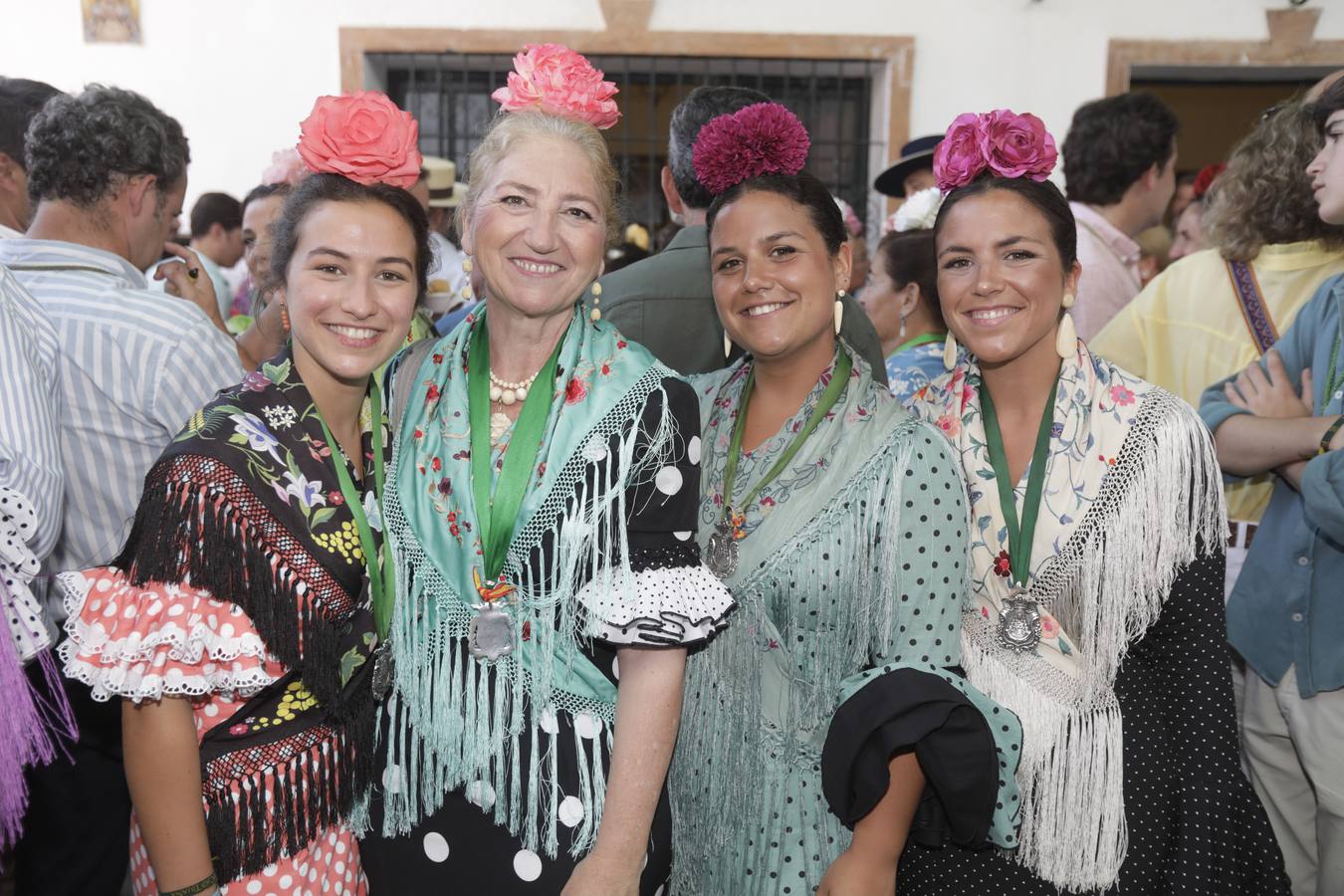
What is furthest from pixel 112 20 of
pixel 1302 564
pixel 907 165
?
pixel 1302 564

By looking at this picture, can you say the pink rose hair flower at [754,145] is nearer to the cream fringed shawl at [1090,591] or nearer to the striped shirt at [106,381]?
the cream fringed shawl at [1090,591]

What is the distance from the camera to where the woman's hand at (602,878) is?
1.69m

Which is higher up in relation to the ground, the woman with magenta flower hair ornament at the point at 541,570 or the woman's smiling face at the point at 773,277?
the woman's smiling face at the point at 773,277

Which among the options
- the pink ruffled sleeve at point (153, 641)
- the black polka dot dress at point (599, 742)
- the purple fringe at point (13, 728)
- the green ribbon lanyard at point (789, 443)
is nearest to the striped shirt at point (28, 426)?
the purple fringe at point (13, 728)

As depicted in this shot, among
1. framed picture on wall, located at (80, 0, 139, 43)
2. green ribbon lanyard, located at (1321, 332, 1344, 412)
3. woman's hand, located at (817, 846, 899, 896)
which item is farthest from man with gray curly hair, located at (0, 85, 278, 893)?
framed picture on wall, located at (80, 0, 139, 43)

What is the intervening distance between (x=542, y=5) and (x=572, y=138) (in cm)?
578

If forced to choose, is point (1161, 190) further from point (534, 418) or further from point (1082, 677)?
point (534, 418)

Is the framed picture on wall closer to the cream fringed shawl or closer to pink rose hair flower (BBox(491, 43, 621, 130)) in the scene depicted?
pink rose hair flower (BBox(491, 43, 621, 130))

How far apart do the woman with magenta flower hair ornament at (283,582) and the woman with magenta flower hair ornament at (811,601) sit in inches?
25.7

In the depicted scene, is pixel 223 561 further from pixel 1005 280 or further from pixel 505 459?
pixel 1005 280

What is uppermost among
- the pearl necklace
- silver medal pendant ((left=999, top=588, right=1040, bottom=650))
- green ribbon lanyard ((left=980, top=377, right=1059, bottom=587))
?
the pearl necklace

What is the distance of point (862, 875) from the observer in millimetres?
1842

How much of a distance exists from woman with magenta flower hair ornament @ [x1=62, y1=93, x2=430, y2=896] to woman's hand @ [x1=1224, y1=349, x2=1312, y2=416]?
6.56 feet

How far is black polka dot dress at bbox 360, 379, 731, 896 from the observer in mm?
1710
